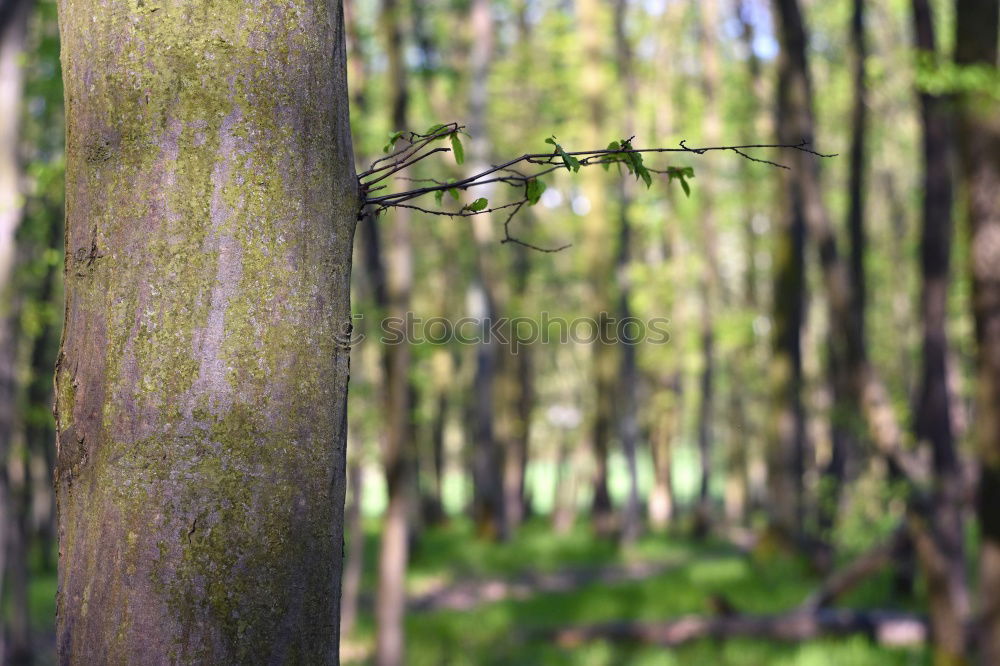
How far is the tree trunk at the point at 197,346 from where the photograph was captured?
1241mm

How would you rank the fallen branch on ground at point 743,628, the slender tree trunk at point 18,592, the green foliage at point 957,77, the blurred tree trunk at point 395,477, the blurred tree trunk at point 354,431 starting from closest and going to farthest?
the green foliage at point 957,77 → the blurred tree trunk at point 395,477 → the fallen branch on ground at point 743,628 → the blurred tree trunk at point 354,431 → the slender tree trunk at point 18,592

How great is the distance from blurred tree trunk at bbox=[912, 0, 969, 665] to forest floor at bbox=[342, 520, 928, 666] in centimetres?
92

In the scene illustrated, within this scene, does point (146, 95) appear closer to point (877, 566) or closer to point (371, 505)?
point (877, 566)

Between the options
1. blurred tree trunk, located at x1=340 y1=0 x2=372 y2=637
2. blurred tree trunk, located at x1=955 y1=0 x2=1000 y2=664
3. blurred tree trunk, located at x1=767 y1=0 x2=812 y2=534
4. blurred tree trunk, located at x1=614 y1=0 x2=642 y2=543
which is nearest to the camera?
blurred tree trunk, located at x1=955 y1=0 x2=1000 y2=664

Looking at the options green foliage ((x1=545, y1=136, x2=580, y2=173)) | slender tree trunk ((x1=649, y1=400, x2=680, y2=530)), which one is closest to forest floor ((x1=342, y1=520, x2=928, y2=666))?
slender tree trunk ((x1=649, y1=400, x2=680, y2=530))

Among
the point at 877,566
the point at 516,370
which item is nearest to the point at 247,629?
the point at 877,566

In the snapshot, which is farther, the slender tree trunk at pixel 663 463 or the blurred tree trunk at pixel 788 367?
the slender tree trunk at pixel 663 463

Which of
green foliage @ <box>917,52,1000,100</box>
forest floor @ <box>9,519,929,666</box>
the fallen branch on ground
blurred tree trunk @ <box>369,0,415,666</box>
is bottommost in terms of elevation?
forest floor @ <box>9,519,929,666</box>

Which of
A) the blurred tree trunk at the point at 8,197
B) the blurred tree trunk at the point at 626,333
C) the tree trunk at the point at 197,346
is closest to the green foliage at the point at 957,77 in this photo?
the tree trunk at the point at 197,346

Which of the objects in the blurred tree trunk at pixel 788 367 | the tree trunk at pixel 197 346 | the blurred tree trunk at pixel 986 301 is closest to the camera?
the tree trunk at pixel 197 346

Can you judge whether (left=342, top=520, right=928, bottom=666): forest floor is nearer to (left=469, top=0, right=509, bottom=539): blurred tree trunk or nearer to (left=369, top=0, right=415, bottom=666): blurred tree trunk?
(left=469, top=0, right=509, bottom=539): blurred tree trunk

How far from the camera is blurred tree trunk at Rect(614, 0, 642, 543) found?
16953mm

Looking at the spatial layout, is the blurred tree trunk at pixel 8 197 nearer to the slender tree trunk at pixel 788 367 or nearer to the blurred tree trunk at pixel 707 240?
the slender tree trunk at pixel 788 367

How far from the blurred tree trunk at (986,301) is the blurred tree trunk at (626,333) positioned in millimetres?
10726
